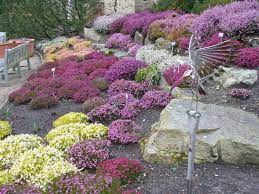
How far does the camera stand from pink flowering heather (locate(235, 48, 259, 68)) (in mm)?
8086

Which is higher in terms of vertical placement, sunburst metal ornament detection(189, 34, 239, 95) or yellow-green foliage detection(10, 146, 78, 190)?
sunburst metal ornament detection(189, 34, 239, 95)

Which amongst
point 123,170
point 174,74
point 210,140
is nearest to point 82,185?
point 123,170

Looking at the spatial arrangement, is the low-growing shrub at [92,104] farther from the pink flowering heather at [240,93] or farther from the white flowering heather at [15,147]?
the pink flowering heather at [240,93]

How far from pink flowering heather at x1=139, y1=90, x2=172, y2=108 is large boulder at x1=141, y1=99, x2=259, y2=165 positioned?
5.71 feet

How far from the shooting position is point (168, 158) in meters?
5.43

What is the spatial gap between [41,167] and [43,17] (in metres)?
14.3

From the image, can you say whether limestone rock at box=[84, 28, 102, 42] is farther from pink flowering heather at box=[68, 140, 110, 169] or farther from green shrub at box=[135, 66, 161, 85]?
pink flowering heather at box=[68, 140, 110, 169]

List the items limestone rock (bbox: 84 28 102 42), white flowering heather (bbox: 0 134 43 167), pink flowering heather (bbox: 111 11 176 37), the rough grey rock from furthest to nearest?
limestone rock (bbox: 84 28 102 42)
pink flowering heather (bbox: 111 11 176 37)
the rough grey rock
white flowering heather (bbox: 0 134 43 167)

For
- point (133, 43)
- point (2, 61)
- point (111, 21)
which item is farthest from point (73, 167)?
point (111, 21)

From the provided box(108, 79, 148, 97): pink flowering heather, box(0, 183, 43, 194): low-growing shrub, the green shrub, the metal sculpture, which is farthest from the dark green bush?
the metal sculpture

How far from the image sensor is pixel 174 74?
27.7ft

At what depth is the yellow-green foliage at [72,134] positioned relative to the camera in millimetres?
6117

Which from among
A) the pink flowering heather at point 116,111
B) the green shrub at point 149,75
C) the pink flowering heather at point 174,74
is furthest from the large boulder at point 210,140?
the green shrub at point 149,75

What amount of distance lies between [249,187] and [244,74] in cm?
331
